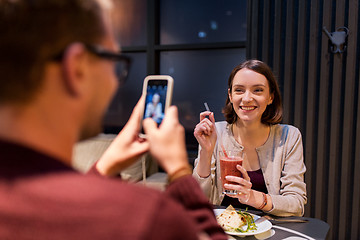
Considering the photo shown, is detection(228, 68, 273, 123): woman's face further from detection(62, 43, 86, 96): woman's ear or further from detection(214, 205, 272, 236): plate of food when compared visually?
detection(62, 43, 86, 96): woman's ear

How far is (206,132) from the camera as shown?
1814 millimetres

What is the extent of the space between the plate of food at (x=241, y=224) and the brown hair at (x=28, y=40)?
3.43ft

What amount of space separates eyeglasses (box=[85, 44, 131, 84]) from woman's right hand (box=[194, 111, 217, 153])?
1193mm

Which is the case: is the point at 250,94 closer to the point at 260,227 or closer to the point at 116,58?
the point at 260,227

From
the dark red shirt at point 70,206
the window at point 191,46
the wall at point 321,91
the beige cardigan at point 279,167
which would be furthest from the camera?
the window at point 191,46

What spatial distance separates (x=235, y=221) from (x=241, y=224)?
0.03m

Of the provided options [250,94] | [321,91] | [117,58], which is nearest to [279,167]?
[250,94]

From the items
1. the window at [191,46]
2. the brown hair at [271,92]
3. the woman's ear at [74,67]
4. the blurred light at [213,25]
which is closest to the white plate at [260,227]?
the brown hair at [271,92]

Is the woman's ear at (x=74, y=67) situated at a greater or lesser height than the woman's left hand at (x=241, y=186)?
greater

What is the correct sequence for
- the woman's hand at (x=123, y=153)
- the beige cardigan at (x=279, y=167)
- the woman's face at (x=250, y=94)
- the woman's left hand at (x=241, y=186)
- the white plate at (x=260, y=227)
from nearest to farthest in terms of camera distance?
the woman's hand at (x=123, y=153) < the white plate at (x=260, y=227) < the woman's left hand at (x=241, y=186) < the beige cardigan at (x=279, y=167) < the woman's face at (x=250, y=94)

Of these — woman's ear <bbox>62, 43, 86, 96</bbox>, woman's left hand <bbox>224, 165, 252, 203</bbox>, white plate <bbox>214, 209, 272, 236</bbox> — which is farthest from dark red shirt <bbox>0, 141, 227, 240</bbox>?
woman's left hand <bbox>224, 165, 252, 203</bbox>

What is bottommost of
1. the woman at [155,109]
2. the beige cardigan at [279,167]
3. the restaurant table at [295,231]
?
the restaurant table at [295,231]

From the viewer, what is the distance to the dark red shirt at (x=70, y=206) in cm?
42

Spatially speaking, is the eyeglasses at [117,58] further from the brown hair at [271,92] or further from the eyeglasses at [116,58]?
the brown hair at [271,92]
